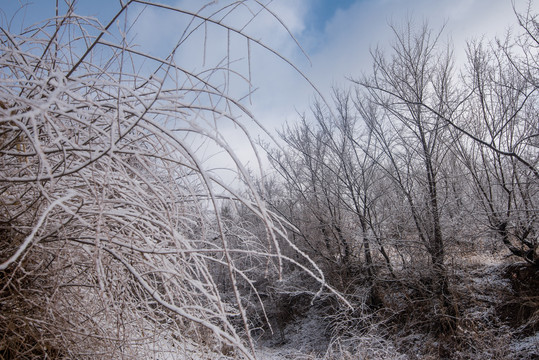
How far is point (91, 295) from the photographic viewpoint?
3.41ft

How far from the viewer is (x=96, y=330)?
87 centimetres

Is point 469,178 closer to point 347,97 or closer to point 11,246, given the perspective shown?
point 347,97

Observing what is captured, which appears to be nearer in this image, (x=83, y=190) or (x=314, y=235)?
(x=83, y=190)

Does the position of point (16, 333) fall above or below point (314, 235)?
below

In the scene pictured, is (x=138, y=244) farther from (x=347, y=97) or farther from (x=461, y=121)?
(x=347, y=97)

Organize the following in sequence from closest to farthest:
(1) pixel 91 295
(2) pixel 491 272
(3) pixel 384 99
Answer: (1) pixel 91 295, (2) pixel 491 272, (3) pixel 384 99

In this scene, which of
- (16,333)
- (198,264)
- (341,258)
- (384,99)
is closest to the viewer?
(16,333)

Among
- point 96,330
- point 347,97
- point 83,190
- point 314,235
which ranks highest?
point 347,97

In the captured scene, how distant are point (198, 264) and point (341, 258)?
8.67m

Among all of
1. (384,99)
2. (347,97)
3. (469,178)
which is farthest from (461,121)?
(347,97)

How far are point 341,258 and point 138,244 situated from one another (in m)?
8.70

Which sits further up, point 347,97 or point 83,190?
point 347,97

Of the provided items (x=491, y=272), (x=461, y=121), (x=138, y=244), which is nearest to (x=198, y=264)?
(x=138, y=244)

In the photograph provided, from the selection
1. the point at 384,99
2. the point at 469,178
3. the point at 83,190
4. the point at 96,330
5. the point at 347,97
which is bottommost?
the point at 96,330
